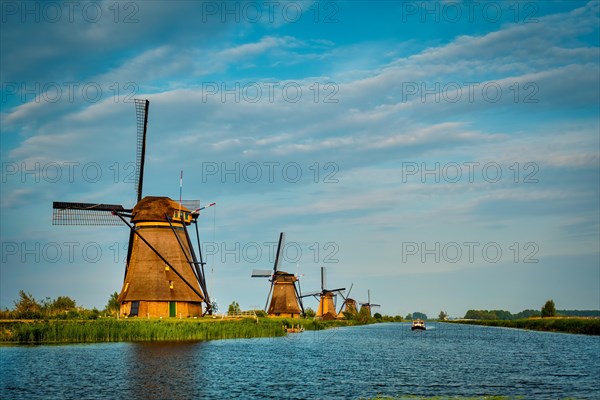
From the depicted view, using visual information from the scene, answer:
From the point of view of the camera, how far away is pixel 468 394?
2420cm

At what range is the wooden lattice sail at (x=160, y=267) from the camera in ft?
173

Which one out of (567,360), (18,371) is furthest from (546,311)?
(18,371)

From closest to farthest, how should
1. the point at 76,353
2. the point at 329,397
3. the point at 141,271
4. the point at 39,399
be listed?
the point at 39,399 → the point at 329,397 → the point at 76,353 → the point at 141,271

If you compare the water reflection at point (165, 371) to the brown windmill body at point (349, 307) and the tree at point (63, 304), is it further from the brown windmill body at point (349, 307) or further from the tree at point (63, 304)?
the brown windmill body at point (349, 307)

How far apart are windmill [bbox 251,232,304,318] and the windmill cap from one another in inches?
1556

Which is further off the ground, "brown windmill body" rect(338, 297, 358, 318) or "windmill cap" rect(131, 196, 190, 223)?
"windmill cap" rect(131, 196, 190, 223)

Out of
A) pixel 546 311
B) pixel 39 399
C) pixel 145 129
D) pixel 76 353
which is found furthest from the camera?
pixel 546 311

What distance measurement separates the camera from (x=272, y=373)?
31578 millimetres

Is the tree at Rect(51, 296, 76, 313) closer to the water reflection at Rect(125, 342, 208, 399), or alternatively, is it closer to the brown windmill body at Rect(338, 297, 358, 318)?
the water reflection at Rect(125, 342, 208, 399)

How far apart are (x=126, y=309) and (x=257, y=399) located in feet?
109

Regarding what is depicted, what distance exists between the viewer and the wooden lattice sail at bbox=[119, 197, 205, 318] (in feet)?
173

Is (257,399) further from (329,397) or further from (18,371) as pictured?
(18,371)

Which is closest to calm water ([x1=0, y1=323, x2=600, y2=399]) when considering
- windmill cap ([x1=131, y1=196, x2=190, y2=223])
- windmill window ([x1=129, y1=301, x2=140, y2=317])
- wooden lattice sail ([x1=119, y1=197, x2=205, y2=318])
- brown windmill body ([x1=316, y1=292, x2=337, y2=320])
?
windmill window ([x1=129, y1=301, x2=140, y2=317])

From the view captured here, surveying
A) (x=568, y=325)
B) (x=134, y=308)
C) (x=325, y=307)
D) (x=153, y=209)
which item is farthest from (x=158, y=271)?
(x=325, y=307)
